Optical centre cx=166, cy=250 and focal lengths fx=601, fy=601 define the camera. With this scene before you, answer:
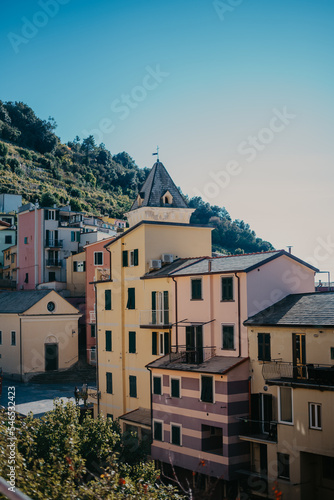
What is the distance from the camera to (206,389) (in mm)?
29844

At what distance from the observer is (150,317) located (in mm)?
37344

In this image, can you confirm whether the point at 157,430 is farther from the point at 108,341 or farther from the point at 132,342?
the point at 108,341

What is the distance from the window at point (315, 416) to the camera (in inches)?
950

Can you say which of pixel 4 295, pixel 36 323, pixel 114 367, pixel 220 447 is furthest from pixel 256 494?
pixel 4 295

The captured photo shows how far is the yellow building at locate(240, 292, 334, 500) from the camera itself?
80.0 feet

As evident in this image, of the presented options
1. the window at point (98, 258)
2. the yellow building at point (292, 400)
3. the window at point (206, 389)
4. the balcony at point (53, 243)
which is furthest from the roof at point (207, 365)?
the balcony at point (53, 243)

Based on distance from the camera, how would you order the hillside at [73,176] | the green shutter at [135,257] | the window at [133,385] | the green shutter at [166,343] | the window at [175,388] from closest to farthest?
1. the window at [175,388]
2. the green shutter at [166,343]
3. the window at [133,385]
4. the green shutter at [135,257]
5. the hillside at [73,176]

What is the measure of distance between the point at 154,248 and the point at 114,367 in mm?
8777

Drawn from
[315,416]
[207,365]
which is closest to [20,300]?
[207,365]

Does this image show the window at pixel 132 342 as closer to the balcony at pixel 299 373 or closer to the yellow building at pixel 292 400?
the yellow building at pixel 292 400

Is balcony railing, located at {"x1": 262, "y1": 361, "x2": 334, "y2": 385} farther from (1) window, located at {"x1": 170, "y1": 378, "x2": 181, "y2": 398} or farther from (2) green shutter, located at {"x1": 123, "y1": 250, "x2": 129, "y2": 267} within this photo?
(2) green shutter, located at {"x1": 123, "y1": 250, "x2": 129, "y2": 267}

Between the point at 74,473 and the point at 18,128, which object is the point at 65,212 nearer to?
the point at 74,473

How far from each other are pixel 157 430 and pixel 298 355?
391 inches

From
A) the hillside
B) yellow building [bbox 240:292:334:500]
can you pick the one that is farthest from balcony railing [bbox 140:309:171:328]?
the hillside
